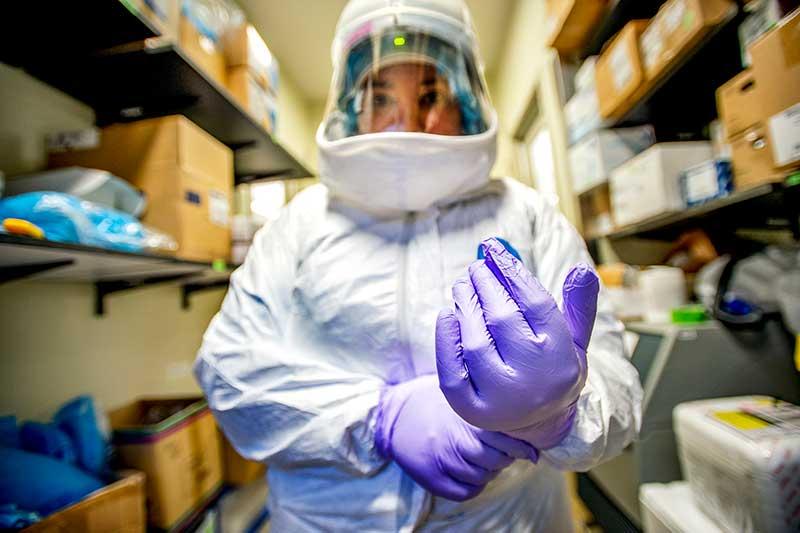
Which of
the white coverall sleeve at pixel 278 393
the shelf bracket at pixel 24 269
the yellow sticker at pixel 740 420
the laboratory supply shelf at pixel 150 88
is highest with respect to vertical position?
the laboratory supply shelf at pixel 150 88

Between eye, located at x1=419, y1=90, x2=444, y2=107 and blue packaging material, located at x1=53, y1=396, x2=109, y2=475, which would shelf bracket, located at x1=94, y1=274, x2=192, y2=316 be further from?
eye, located at x1=419, y1=90, x2=444, y2=107

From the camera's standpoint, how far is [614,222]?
1728 millimetres

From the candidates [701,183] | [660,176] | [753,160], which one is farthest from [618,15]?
[753,160]

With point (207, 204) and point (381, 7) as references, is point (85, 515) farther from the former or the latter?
point (381, 7)

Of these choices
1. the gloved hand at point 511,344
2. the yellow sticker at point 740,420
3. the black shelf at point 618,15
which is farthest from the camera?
the black shelf at point 618,15

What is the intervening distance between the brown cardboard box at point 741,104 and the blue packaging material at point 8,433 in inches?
77.8

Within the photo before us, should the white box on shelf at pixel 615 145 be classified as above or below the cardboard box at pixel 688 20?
below

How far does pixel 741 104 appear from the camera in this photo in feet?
3.14

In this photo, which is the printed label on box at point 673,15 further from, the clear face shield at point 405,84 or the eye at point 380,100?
the eye at point 380,100

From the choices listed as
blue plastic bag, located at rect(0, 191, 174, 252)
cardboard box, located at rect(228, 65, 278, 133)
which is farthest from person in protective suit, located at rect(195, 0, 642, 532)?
cardboard box, located at rect(228, 65, 278, 133)

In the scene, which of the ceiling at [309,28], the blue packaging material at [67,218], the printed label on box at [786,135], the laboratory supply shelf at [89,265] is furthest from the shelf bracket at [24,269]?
the ceiling at [309,28]

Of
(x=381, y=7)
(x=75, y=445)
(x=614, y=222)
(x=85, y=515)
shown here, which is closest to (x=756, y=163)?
(x=614, y=222)

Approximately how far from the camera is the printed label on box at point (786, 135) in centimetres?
80

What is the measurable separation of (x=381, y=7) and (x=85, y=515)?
1.34 m
